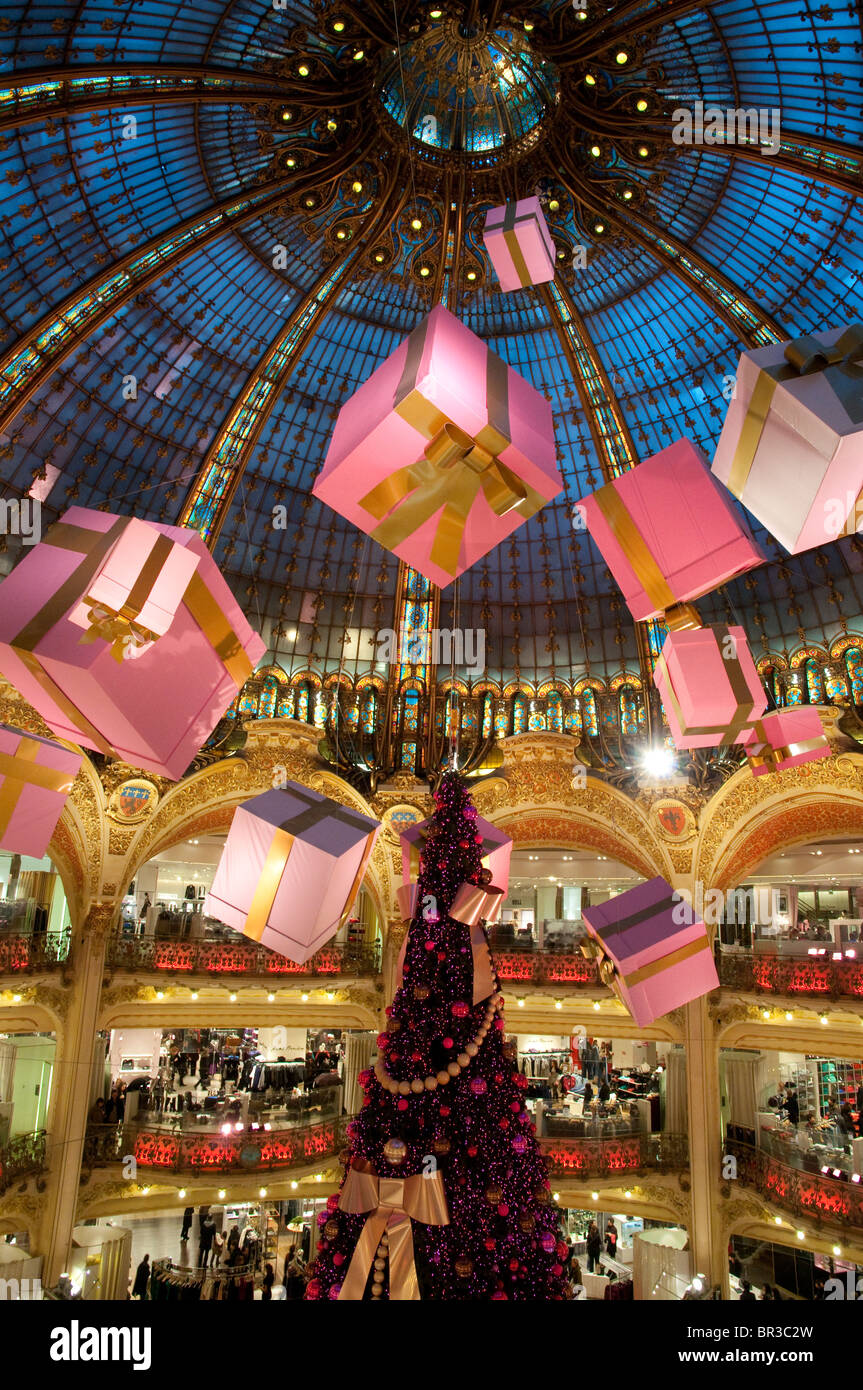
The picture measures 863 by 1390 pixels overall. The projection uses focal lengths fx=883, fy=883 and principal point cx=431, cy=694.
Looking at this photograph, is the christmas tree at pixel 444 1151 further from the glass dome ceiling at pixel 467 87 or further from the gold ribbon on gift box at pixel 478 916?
the glass dome ceiling at pixel 467 87

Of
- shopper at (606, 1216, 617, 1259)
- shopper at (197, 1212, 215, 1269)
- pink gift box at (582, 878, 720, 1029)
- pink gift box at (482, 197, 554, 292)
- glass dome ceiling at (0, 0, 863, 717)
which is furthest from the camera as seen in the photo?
shopper at (606, 1216, 617, 1259)

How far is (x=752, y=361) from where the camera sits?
5.25 metres

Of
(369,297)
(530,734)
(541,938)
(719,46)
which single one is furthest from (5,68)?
(541,938)

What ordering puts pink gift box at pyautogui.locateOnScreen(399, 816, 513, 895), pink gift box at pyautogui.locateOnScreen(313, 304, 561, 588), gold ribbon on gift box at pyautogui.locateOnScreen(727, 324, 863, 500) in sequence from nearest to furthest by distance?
gold ribbon on gift box at pyautogui.locateOnScreen(727, 324, 863, 500), pink gift box at pyautogui.locateOnScreen(313, 304, 561, 588), pink gift box at pyautogui.locateOnScreen(399, 816, 513, 895)

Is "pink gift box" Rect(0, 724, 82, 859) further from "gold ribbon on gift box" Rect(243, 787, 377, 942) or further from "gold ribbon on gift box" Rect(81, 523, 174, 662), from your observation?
"gold ribbon on gift box" Rect(81, 523, 174, 662)

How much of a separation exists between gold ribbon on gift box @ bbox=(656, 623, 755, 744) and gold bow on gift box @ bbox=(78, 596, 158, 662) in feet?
15.5

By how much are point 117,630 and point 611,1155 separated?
17731 millimetres

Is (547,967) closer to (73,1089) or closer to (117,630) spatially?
(73,1089)

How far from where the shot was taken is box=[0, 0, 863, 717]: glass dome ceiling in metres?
11.8

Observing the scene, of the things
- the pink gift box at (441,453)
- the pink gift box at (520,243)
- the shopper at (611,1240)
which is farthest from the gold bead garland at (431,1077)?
the shopper at (611,1240)

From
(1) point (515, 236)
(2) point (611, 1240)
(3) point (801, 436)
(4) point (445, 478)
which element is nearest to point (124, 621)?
(4) point (445, 478)

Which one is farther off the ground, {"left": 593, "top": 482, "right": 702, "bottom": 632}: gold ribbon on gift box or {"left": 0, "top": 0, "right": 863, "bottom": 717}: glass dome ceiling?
{"left": 0, "top": 0, "right": 863, "bottom": 717}: glass dome ceiling

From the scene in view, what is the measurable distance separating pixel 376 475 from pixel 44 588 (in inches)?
85.0

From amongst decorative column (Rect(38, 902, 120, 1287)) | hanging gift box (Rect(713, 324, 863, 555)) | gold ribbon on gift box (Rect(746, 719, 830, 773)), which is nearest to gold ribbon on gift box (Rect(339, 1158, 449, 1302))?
hanging gift box (Rect(713, 324, 863, 555))
